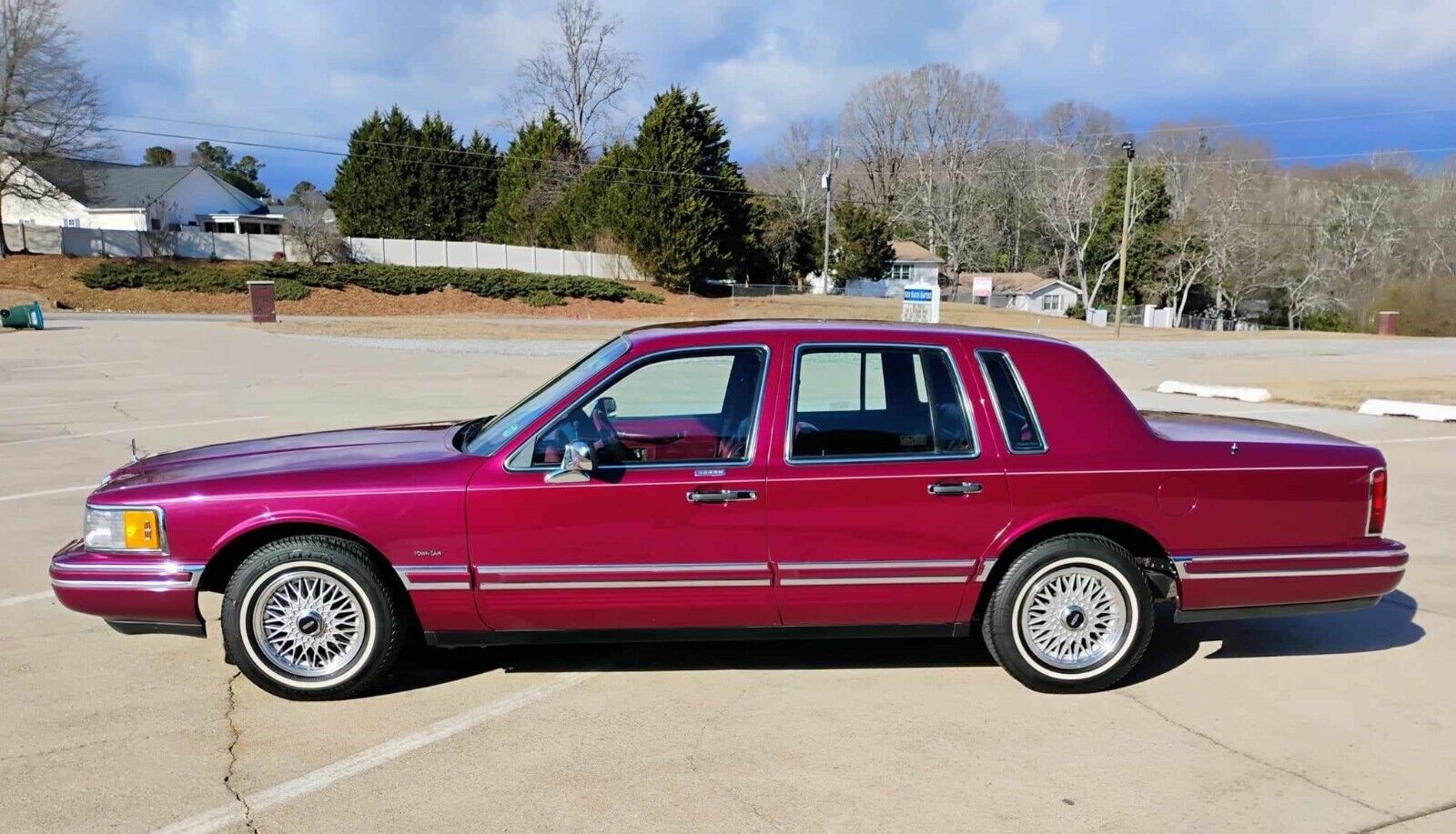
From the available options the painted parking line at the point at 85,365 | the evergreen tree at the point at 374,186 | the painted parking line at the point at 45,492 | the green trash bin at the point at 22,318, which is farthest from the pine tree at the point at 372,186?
the painted parking line at the point at 45,492

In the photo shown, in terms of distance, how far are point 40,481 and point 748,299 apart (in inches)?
2035

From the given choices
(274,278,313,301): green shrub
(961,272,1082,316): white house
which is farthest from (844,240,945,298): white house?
(274,278,313,301): green shrub

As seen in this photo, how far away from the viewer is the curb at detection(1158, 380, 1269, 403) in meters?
16.1

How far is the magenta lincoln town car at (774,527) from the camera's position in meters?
4.12

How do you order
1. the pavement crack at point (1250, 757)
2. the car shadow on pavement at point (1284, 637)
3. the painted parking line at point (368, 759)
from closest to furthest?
1. the painted parking line at point (368, 759)
2. the pavement crack at point (1250, 757)
3. the car shadow on pavement at point (1284, 637)

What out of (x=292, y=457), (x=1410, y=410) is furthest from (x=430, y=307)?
(x=292, y=457)

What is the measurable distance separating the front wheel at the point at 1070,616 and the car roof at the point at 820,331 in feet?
3.25

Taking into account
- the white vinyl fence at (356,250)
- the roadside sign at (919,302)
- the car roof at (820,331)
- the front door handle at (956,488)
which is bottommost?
the front door handle at (956,488)

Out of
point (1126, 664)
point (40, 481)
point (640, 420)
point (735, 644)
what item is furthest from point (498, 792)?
point (40, 481)

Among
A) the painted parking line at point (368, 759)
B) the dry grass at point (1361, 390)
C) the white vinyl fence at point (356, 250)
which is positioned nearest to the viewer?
the painted parking line at point (368, 759)

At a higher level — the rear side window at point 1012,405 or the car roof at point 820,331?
the car roof at point 820,331

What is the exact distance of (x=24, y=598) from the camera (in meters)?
5.55

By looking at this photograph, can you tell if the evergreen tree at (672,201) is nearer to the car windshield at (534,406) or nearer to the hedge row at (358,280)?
the hedge row at (358,280)

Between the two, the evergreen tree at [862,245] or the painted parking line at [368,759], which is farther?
the evergreen tree at [862,245]
